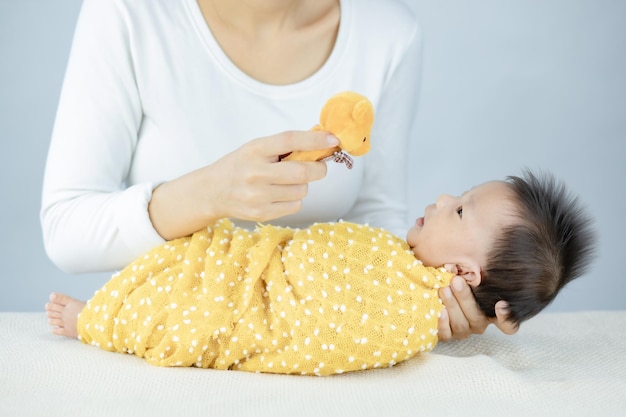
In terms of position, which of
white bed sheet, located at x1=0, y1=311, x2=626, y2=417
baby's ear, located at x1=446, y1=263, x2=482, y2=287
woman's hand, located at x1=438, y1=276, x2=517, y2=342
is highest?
baby's ear, located at x1=446, y1=263, x2=482, y2=287

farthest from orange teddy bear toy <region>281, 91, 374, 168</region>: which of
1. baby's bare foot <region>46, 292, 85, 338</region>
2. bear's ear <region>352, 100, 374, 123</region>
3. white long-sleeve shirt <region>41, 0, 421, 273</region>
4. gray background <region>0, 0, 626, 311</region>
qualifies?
gray background <region>0, 0, 626, 311</region>

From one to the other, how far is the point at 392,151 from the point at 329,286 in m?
0.61

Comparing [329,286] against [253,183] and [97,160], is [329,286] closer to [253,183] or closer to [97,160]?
[253,183]

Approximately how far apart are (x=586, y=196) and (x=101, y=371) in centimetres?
234

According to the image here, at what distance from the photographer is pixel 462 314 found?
5.23ft

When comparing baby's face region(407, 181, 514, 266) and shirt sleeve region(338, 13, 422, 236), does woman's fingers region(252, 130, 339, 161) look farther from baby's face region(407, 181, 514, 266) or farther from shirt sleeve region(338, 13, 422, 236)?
shirt sleeve region(338, 13, 422, 236)

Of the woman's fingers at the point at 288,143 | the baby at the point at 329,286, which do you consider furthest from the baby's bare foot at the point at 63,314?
the woman's fingers at the point at 288,143

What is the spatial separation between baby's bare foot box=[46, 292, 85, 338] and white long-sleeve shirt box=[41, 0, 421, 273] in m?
0.07

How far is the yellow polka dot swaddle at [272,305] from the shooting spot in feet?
4.86

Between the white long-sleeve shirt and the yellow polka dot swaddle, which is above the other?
the white long-sleeve shirt

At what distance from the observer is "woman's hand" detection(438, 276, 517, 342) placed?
1562mm

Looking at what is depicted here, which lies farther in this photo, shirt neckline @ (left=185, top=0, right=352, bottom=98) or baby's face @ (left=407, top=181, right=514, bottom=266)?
shirt neckline @ (left=185, top=0, right=352, bottom=98)

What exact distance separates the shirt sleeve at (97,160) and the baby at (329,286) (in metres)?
0.06

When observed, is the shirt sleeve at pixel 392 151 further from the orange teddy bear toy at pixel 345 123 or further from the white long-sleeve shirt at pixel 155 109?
the orange teddy bear toy at pixel 345 123
